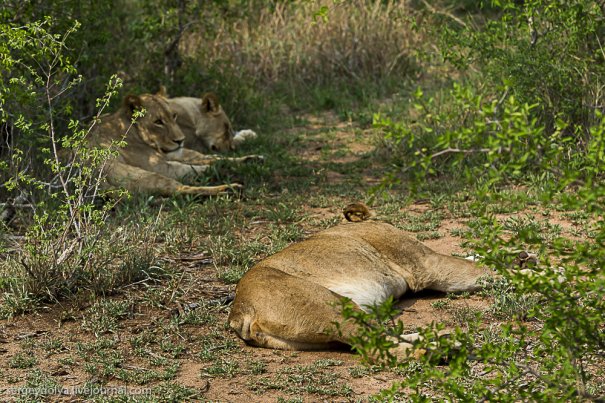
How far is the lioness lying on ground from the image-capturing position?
32.1 feet

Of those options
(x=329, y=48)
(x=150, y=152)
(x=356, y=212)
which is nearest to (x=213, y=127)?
(x=150, y=152)

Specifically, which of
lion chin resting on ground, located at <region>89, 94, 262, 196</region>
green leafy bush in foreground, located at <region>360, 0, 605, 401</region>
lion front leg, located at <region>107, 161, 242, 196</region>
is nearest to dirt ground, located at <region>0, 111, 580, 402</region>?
green leafy bush in foreground, located at <region>360, 0, 605, 401</region>

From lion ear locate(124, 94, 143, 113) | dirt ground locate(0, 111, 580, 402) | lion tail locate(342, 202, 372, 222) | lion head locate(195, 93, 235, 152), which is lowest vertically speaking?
lion head locate(195, 93, 235, 152)

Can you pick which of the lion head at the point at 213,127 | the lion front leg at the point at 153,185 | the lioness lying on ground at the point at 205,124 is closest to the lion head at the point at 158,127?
the lion front leg at the point at 153,185

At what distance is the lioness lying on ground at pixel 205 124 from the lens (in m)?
9.79

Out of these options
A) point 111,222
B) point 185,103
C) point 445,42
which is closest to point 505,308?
point 111,222

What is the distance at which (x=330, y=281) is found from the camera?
5.11 m

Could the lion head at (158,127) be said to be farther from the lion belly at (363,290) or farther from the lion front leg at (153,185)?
the lion belly at (363,290)

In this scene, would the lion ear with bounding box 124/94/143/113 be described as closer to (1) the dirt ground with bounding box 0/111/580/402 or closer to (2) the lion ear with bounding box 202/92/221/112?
(2) the lion ear with bounding box 202/92/221/112

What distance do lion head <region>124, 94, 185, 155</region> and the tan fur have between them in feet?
11.3

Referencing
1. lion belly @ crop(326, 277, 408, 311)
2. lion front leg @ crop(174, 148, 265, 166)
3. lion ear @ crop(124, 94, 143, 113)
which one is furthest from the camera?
lion front leg @ crop(174, 148, 265, 166)

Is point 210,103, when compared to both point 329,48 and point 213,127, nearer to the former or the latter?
point 213,127

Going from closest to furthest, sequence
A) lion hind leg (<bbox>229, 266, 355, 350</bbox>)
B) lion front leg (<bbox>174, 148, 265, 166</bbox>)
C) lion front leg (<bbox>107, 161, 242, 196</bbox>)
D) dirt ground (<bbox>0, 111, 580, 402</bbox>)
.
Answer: dirt ground (<bbox>0, 111, 580, 402</bbox>) < lion hind leg (<bbox>229, 266, 355, 350</bbox>) < lion front leg (<bbox>107, 161, 242, 196</bbox>) < lion front leg (<bbox>174, 148, 265, 166</bbox>)

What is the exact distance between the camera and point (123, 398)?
4.17 metres
